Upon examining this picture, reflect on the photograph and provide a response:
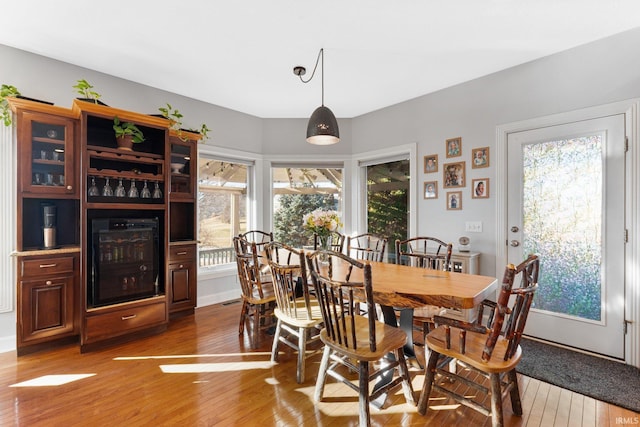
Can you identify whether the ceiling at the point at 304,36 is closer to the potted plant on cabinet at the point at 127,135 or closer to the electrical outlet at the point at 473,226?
the potted plant on cabinet at the point at 127,135

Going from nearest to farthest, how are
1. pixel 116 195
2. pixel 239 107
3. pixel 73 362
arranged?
pixel 73 362, pixel 116 195, pixel 239 107

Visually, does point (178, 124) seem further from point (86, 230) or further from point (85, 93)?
point (86, 230)

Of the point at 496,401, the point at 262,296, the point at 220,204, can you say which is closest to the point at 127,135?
the point at 220,204

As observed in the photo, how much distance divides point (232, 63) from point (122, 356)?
2946mm

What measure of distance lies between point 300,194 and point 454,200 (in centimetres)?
231

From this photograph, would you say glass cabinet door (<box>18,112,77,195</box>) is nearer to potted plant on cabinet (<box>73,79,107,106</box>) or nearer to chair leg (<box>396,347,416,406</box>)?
potted plant on cabinet (<box>73,79,107,106</box>)

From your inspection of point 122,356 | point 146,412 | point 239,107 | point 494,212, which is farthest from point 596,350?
point 239,107

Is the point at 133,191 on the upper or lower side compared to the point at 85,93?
lower

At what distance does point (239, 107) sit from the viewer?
4.30 m

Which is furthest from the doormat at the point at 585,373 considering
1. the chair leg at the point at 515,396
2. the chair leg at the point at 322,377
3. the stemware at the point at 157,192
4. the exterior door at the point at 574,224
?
the stemware at the point at 157,192

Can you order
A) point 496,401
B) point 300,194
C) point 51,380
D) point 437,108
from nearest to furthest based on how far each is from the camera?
point 496,401
point 51,380
point 437,108
point 300,194

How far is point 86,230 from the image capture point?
106 inches

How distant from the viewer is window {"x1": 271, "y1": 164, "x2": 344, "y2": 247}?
482 cm

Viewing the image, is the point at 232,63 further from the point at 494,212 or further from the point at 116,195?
the point at 494,212
